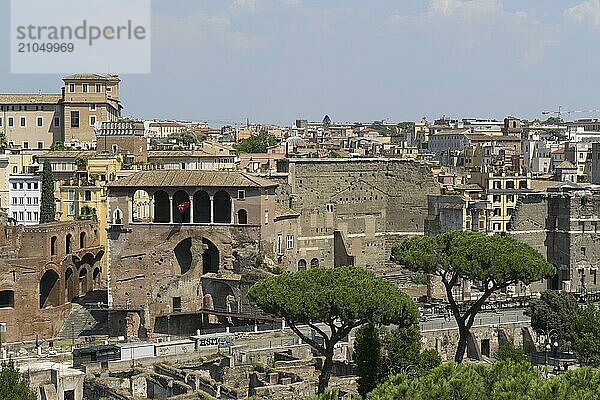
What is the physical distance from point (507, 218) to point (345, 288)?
1126 inches

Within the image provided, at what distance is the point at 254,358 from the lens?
4034 cm

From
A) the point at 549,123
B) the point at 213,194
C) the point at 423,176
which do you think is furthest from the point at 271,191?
the point at 549,123

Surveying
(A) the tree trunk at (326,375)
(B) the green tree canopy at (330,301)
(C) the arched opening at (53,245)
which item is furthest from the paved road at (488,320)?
(C) the arched opening at (53,245)

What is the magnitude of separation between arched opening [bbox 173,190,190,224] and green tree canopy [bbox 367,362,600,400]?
29.1 metres

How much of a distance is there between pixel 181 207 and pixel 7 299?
7905 mm

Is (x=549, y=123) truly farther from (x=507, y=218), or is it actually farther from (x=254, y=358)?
(x=254, y=358)

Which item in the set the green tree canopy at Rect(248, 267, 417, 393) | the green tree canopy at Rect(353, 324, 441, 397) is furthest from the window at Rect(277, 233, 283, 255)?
the green tree canopy at Rect(248, 267, 417, 393)

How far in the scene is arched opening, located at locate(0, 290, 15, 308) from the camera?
162ft

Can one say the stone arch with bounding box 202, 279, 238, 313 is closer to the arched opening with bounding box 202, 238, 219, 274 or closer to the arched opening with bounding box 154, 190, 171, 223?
the arched opening with bounding box 202, 238, 219, 274

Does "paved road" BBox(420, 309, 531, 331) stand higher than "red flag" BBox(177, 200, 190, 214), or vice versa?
"red flag" BBox(177, 200, 190, 214)

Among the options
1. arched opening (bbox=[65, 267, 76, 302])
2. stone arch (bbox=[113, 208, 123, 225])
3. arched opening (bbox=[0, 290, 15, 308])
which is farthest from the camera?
arched opening (bbox=[65, 267, 76, 302])

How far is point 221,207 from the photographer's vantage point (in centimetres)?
5153

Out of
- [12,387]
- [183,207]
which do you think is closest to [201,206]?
[183,207]

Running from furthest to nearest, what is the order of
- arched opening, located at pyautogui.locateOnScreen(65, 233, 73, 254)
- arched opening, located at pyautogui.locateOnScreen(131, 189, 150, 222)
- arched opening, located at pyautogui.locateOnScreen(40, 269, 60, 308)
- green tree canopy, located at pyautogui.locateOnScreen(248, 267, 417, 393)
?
1. arched opening, located at pyautogui.locateOnScreen(131, 189, 150, 222)
2. arched opening, located at pyautogui.locateOnScreen(65, 233, 73, 254)
3. arched opening, located at pyautogui.locateOnScreen(40, 269, 60, 308)
4. green tree canopy, located at pyautogui.locateOnScreen(248, 267, 417, 393)
